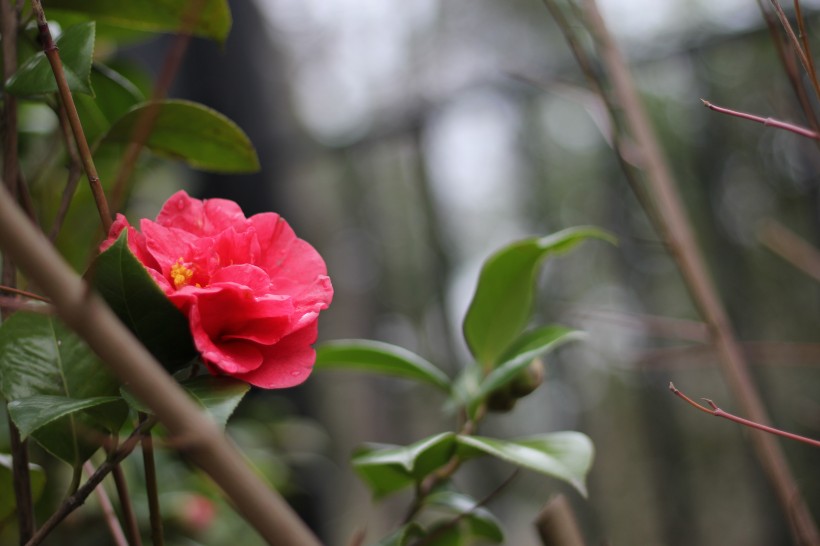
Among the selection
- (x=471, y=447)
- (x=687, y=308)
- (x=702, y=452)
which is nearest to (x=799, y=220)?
(x=687, y=308)

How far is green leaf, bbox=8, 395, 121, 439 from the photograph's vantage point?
0.33 meters

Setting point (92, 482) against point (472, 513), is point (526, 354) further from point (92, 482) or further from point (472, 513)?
point (92, 482)

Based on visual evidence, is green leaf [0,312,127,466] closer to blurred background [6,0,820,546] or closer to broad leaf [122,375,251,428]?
broad leaf [122,375,251,428]

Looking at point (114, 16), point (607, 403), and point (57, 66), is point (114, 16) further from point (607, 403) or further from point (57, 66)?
point (607, 403)

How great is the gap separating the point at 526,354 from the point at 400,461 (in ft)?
0.36

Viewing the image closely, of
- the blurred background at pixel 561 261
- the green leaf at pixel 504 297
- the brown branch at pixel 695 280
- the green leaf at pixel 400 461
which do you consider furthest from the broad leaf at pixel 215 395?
the blurred background at pixel 561 261

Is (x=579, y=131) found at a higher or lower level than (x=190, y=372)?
lower

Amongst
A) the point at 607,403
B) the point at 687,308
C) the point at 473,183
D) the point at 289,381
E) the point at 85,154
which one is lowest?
the point at 607,403

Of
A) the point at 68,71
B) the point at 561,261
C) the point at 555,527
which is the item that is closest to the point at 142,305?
the point at 68,71

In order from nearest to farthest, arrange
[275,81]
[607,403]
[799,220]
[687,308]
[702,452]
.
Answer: [799,220], [702,452], [687,308], [607,403], [275,81]

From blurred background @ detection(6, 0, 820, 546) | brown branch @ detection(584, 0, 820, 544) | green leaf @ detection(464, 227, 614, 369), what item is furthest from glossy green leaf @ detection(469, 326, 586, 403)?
blurred background @ detection(6, 0, 820, 546)

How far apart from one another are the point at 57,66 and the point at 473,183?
1795mm

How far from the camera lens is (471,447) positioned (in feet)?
1.50

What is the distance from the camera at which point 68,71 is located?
396 mm
